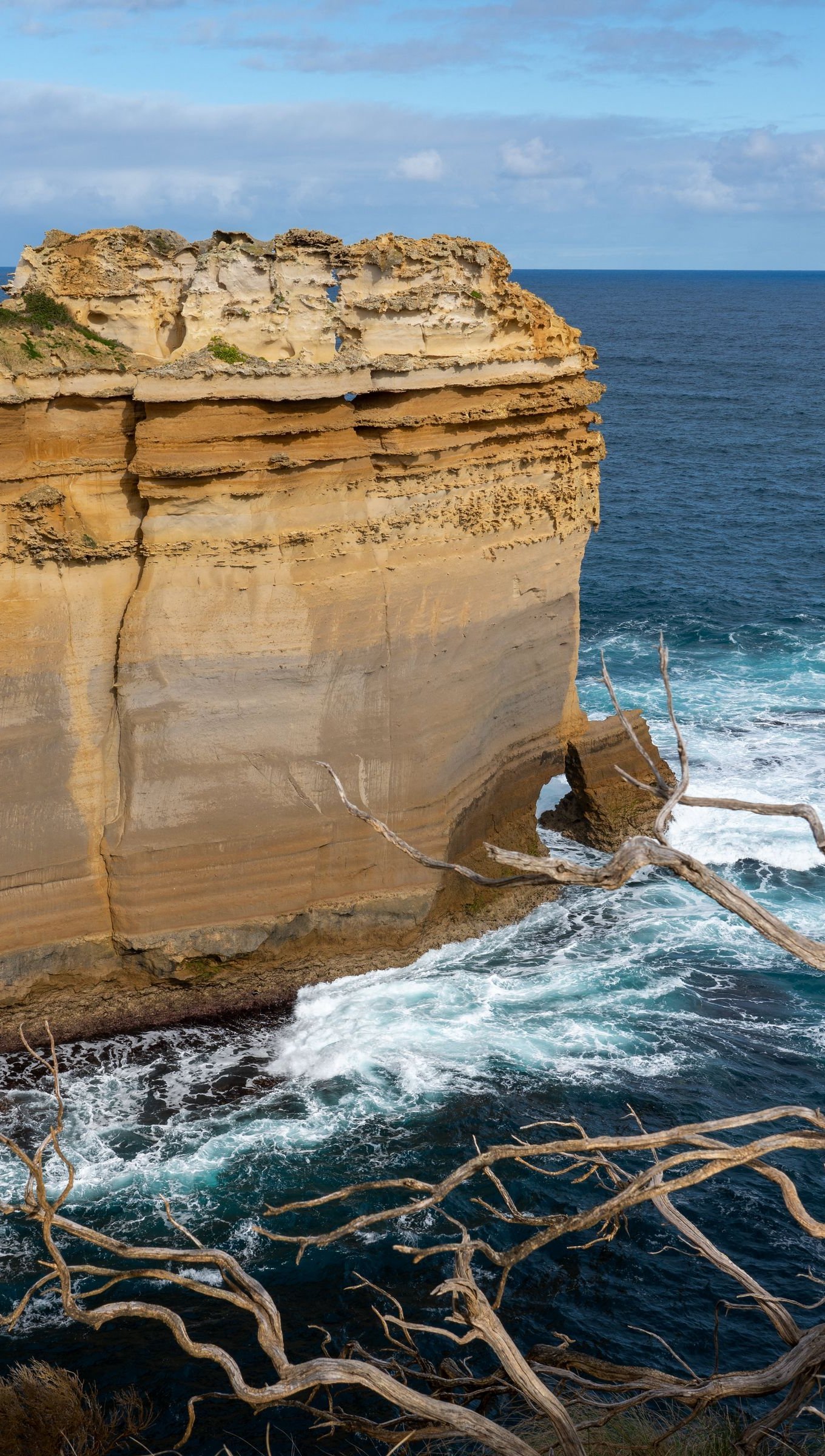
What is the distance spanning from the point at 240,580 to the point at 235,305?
3558 millimetres

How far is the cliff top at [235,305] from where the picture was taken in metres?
16.8

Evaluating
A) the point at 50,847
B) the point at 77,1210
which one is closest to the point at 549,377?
the point at 50,847

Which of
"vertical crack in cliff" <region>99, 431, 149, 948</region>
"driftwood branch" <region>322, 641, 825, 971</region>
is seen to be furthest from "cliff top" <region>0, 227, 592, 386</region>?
"driftwood branch" <region>322, 641, 825, 971</region>

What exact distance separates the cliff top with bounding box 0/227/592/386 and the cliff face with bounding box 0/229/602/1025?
0.04 meters

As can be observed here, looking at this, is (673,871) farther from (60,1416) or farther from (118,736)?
(118,736)

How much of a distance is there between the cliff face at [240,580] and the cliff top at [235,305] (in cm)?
4

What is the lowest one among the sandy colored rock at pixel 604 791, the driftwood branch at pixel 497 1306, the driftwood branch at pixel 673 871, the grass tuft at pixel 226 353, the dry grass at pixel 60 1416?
the dry grass at pixel 60 1416

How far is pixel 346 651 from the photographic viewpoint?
1852 centimetres

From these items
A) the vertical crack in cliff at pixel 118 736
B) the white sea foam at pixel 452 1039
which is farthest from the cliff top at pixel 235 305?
the white sea foam at pixel 452 1039

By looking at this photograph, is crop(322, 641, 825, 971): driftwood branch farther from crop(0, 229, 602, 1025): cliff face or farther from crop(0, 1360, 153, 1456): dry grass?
crop(0, 229, 602, 1025): cliff face

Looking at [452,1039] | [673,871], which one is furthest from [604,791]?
[673,871]

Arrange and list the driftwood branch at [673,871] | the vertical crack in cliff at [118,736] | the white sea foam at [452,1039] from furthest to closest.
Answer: the vertical crack in cliff at [118,736] → the white sea foam at [452,1039] → the driftwood branch at [673,871]

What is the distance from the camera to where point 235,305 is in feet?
57.3

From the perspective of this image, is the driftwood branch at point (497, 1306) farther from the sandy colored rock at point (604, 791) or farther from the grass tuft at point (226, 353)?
the sandy colored rock at point (604, 791)
